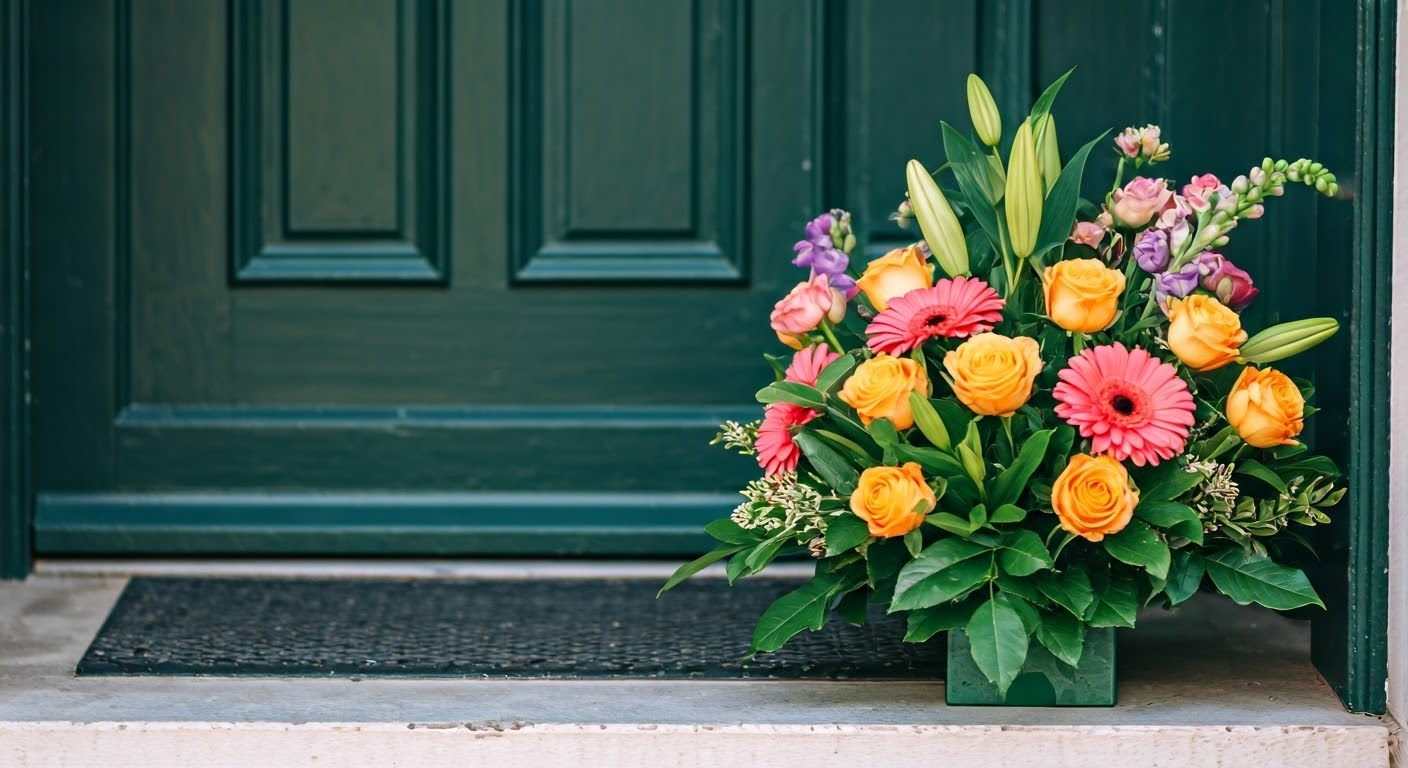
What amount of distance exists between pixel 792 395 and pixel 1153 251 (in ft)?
1.10

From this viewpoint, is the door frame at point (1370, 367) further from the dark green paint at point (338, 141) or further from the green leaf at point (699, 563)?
the dark green paint at point (338, 141)

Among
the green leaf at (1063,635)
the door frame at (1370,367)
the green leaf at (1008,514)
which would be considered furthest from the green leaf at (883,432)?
the door frame at (1370,367)

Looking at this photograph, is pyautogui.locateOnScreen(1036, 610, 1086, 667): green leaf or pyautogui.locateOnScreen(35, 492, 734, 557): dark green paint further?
pyautogui.locateOnScreen(35, 492, 734, 557): dark green paint

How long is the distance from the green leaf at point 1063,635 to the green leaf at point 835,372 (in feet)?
0.88

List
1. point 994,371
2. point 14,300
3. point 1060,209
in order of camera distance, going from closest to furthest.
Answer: point 994,371
point 1060,209
point 14,300

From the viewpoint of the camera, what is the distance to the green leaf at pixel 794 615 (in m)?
1.23

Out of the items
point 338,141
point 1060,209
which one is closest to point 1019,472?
point 1060,209

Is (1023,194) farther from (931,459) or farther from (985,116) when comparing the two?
(931,459)

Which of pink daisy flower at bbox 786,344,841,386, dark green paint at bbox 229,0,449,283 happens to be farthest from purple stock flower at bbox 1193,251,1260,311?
dark green paint at bbox 229,0,449,283

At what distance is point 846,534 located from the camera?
1193 mm

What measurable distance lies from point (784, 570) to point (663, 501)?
181mm

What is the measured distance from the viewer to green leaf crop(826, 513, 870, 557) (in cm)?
119

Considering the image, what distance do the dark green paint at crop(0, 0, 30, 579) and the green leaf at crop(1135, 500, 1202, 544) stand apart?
1.35 metres

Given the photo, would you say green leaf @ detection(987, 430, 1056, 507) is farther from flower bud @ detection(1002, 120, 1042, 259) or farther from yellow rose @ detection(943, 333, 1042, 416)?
flower bud @ detection(1002, 120, 1042, 259)
